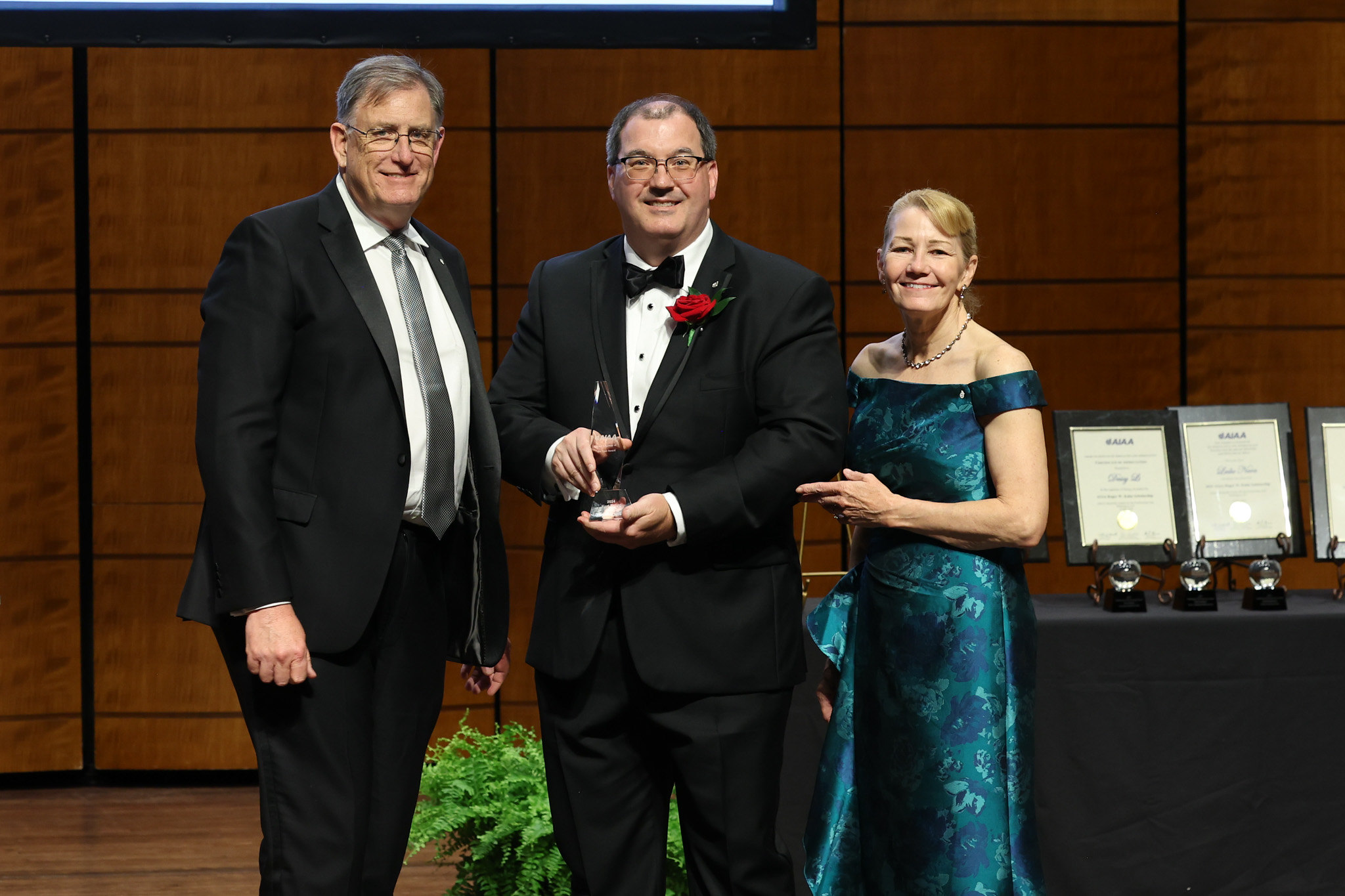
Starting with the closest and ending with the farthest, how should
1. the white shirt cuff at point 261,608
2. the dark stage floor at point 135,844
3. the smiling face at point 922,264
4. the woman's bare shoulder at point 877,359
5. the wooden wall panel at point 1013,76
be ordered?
the white shirt cuff at point 261,608 → the smiling face at point 922,264 → the woman's bare shoulder at point 877,359 → the dark stage floor at point 135,844 → the wooden wall panel at point 1013,76

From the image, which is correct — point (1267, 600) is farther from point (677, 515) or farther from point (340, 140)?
point (340, 140)

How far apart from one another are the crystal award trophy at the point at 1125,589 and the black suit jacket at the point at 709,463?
1.17 meters

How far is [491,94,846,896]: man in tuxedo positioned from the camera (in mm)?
1971

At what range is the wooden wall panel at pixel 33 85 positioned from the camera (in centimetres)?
447

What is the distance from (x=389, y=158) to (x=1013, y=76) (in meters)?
3.44

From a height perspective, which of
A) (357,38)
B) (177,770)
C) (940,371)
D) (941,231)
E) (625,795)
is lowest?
(177,770)

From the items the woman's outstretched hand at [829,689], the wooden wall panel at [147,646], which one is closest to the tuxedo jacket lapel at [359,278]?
the woman's outstretched hand at [829,689]

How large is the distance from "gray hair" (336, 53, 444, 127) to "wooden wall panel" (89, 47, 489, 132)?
2648mm

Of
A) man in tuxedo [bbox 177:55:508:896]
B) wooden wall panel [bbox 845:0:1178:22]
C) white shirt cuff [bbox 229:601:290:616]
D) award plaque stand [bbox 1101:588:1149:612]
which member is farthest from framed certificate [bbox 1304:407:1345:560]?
white shirt cuff [bbox 229:601:290:616]

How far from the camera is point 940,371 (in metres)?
2.18

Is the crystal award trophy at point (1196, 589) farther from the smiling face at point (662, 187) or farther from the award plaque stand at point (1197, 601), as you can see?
the smiling face at point (662, 187)

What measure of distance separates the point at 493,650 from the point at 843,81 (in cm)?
329

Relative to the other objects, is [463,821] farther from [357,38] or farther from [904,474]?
[357,38]

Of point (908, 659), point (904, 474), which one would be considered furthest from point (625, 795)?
point (904, 474)
